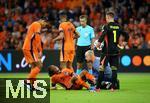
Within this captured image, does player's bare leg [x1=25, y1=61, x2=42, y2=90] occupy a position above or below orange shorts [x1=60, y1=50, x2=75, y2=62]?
below

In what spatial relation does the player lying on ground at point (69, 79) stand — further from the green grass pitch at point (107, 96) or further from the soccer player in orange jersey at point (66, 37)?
the soccer player in orange jersey at point (66, 37)

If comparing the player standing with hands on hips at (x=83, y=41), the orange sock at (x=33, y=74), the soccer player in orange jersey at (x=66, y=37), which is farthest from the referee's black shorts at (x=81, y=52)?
the orange sock at (x=33, y=74)

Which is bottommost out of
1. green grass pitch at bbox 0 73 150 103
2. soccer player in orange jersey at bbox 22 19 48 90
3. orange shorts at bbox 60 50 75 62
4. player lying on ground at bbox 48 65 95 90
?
green grass pitch at bbox 0 73 150 103

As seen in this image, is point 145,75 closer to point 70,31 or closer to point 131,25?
point 131,25

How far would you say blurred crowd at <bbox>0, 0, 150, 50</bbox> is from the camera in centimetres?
2692

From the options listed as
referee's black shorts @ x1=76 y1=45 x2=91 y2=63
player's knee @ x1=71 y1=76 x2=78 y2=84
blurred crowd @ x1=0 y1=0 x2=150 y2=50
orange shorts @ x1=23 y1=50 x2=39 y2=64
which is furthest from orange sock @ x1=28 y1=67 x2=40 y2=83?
blurred crowd @ x1=0 y1=0 x2=150 y2=50

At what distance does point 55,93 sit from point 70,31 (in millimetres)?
3375

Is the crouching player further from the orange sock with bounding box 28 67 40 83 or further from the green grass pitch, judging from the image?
the orange sock with bounding box 28 67 40 83

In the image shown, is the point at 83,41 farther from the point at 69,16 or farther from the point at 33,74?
the point at 69,16

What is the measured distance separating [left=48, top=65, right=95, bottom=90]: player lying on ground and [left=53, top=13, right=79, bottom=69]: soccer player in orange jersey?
1950 millimetres

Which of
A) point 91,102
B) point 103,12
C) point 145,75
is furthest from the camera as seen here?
point 103,12

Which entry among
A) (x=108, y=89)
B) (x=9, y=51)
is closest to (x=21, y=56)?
(x=9, y=51)

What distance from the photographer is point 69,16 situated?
2816 centimetres

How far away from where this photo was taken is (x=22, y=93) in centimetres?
1541
